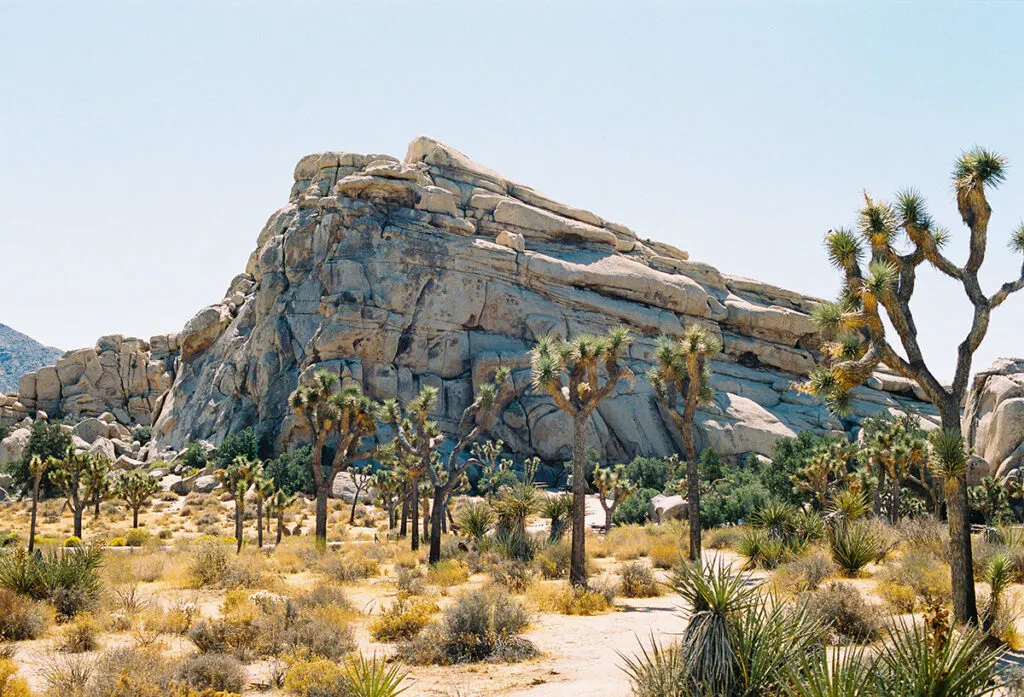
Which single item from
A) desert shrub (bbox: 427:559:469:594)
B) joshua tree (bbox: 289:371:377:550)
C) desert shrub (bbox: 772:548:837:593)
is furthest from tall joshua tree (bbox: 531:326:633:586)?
joshua tree (bbox: 289:371:377:550)

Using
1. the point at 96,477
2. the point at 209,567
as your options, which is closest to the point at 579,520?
the point at 209,567

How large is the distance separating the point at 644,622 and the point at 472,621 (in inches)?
174

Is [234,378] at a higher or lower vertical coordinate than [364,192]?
lower

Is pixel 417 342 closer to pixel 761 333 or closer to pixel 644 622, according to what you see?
pixel 761 333

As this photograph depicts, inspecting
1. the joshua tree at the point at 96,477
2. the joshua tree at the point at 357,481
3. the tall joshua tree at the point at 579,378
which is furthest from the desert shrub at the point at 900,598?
the joshua tree at the point at 96,477

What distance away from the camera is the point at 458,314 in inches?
2514

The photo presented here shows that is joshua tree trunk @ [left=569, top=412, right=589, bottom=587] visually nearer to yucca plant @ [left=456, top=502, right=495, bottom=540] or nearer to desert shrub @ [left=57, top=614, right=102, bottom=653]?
yucca plant @ [left=456, top=502, right=495, bottom=540]

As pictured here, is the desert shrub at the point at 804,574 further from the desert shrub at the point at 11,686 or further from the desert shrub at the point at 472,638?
the desert shrub at the point at 11,686

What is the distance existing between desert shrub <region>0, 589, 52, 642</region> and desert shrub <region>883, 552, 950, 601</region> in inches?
571

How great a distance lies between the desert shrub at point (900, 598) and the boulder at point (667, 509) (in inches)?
967

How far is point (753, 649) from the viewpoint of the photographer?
730 centimetres

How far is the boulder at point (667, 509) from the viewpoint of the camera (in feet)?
131

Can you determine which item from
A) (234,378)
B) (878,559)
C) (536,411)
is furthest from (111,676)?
(234,378)

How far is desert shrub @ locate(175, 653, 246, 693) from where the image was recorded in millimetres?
9359
